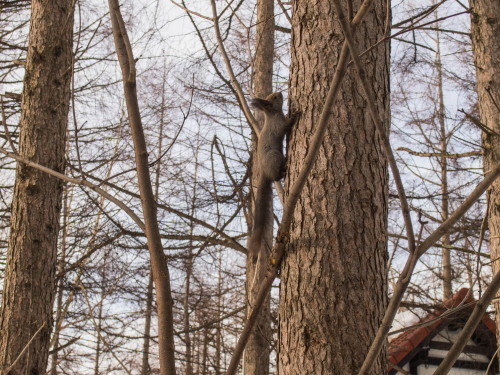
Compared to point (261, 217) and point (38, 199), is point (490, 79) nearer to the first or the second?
point (261, 217)

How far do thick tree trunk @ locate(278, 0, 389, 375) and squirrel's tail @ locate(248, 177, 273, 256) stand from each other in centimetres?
73

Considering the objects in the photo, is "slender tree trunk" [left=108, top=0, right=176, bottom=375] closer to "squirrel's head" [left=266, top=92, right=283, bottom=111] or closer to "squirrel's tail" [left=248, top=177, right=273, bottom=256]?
"squirrel's tail" [left=248, top=177, right=273, bottom=256]

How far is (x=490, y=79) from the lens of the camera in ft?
15.1

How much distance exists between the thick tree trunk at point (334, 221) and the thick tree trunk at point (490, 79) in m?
2.75

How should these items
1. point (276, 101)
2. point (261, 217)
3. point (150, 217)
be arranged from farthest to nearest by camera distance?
point (276, 101) < point (261, 217) < point (150, 217)

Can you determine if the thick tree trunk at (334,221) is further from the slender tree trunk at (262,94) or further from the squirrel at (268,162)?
the slender tree trunk at (262,94)

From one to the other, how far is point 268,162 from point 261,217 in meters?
0.70

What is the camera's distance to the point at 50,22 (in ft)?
14.2

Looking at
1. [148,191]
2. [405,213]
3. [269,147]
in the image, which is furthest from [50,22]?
[405,213]

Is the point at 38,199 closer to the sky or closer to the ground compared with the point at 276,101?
closer to the ground

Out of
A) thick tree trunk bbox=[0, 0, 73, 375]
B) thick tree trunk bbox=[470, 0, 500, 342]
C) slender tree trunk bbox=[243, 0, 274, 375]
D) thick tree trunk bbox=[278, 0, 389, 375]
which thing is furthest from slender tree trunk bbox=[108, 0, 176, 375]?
slender tree trunk bbox=[243, 0, 274, 375]

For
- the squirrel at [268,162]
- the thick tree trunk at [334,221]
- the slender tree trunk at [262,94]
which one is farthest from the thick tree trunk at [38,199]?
the thick tree trunk at [334,221]

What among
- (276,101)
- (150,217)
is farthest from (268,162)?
(150,217)

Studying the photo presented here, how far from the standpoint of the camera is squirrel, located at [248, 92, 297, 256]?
9.37ft
